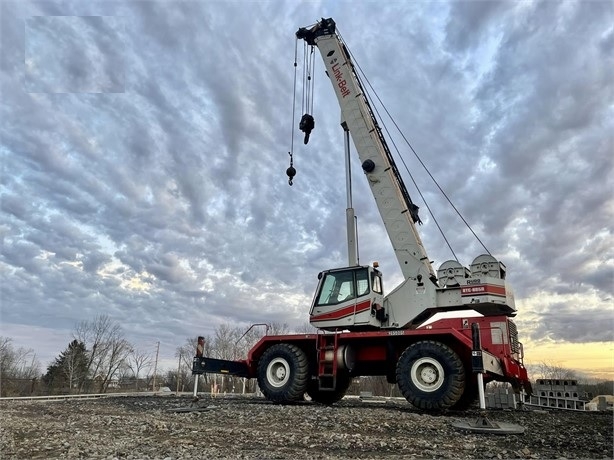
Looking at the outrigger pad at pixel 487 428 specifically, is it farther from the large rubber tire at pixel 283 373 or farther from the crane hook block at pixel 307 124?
the crane hook block at pixel 307 124

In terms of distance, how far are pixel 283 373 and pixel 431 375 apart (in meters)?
3.85

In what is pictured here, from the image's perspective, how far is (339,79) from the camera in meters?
13.7

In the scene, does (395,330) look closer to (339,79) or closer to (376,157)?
(376,157)

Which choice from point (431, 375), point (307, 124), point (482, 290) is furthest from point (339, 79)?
point (431, 375)

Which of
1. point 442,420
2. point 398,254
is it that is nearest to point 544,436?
point 442,420

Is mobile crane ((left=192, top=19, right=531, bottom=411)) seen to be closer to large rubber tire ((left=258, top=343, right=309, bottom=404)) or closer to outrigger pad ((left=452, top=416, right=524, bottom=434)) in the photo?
large rubber tire ((left=258, top=343, right=309, bottom=404))

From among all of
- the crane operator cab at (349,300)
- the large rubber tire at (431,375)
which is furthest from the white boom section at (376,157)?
the large rubber tire at (431,375)

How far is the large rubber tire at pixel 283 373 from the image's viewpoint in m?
11.0

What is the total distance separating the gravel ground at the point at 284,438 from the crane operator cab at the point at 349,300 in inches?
132

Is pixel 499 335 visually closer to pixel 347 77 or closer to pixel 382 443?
pixel 382 443

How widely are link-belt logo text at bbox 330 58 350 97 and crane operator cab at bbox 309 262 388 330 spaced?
5432mm

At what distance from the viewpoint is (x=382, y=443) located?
18.1 ft

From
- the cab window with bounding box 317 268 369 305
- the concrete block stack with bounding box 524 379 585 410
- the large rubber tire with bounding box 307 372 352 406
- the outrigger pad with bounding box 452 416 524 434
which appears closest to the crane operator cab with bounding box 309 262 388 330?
the cab window with bounding box 317 268 369 305

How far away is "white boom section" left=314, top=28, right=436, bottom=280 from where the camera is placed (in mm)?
11516
